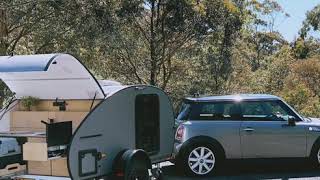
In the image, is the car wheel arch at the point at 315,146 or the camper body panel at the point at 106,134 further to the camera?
the car wheel arch at the point at 315,146

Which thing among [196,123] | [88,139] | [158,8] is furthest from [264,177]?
[158,8]

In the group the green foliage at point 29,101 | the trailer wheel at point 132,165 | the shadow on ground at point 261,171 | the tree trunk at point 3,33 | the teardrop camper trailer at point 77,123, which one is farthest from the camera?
the tree trunk at point 3,33

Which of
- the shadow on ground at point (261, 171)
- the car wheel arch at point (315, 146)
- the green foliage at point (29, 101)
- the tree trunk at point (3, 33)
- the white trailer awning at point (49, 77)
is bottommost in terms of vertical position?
the shadow on ground at point (261, 171)

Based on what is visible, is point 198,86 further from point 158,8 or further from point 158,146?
point 158,146

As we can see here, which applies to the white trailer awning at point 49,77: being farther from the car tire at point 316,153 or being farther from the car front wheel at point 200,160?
the car tire at point 316,153

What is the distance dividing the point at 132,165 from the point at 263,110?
3.95m

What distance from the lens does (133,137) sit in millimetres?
7855

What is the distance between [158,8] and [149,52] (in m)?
1.61

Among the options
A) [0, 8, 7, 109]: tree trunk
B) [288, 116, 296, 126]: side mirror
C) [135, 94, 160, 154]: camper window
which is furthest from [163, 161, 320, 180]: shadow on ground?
[0, 8, 7, 109]: tree trunk

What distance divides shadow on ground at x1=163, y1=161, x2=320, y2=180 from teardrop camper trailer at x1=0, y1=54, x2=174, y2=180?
192cm

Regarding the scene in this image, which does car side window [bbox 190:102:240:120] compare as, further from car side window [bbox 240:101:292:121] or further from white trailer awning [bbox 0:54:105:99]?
white trailer awning [bbox 0:54:105:99]

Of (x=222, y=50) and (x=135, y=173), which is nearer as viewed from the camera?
(x=135, y=173)

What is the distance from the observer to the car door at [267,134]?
409 inches

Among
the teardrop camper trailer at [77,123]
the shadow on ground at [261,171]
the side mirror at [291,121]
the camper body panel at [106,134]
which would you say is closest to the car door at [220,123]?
the shadow on ground at [261,171]
